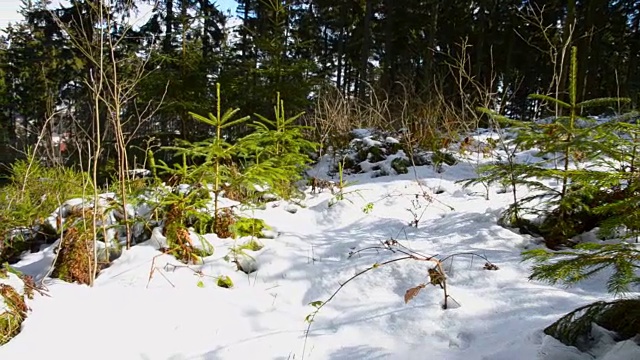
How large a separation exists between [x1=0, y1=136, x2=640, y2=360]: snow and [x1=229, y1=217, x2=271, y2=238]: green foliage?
4.5 inches

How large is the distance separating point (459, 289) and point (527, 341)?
65 centimetres

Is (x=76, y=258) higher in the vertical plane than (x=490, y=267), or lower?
higher

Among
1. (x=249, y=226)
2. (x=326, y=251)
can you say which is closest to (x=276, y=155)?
(x=249, y=226)

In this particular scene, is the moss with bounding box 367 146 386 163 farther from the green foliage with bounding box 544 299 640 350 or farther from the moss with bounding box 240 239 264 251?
the green foliage with bounding box 544 299 640 350

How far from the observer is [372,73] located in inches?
794

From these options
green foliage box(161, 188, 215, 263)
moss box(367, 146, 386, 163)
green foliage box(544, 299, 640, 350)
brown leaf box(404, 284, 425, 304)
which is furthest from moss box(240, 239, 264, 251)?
moss box(367, 146, 386, 163)

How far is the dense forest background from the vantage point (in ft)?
23.3

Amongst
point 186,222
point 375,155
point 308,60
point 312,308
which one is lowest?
point 312,308

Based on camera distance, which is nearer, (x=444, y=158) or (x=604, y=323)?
(x=604, y=323)

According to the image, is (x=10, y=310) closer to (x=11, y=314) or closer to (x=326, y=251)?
(x=11, y=314)

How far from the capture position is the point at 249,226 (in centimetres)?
307

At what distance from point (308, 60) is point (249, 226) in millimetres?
5834

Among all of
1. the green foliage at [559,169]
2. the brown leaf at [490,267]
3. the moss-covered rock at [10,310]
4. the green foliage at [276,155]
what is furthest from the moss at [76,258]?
the green foliage at [559,169]

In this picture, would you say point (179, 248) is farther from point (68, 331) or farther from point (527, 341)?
point (527, 341)
